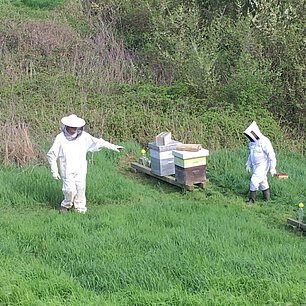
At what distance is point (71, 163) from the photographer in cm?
886

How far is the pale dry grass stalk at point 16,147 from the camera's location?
1097 centimetres

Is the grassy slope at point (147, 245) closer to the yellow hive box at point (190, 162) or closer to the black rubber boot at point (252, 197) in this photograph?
the black rubber boot at point (252, 197)

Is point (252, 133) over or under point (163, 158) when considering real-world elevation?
over

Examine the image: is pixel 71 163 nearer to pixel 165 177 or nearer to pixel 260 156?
pixel 165 177

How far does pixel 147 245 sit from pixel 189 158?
3.00 m

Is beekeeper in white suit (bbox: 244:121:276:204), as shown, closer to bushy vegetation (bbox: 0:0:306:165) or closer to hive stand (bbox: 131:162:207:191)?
hive stand (bbox: 131:162:207:191)

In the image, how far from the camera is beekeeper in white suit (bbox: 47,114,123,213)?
881 centimetres

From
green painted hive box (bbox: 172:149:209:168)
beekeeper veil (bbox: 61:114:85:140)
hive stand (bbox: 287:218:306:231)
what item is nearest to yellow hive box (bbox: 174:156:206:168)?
green painted hive box (bbox: 172:149:209:168)

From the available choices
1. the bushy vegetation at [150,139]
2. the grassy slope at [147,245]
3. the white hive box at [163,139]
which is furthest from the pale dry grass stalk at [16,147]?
the white hive box at [163,139]

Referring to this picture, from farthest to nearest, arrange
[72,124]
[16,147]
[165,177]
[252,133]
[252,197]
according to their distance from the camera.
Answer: [16,147] < [165,177] < [252,133] < [252,197] < [72,124]

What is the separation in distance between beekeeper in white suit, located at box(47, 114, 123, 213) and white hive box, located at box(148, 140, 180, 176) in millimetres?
1868

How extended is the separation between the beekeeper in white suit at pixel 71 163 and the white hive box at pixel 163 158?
187 centimetres

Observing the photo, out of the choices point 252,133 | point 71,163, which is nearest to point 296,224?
point 252,133

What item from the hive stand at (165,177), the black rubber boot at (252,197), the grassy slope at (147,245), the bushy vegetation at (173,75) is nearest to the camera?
the grassy slope at (147,245)
